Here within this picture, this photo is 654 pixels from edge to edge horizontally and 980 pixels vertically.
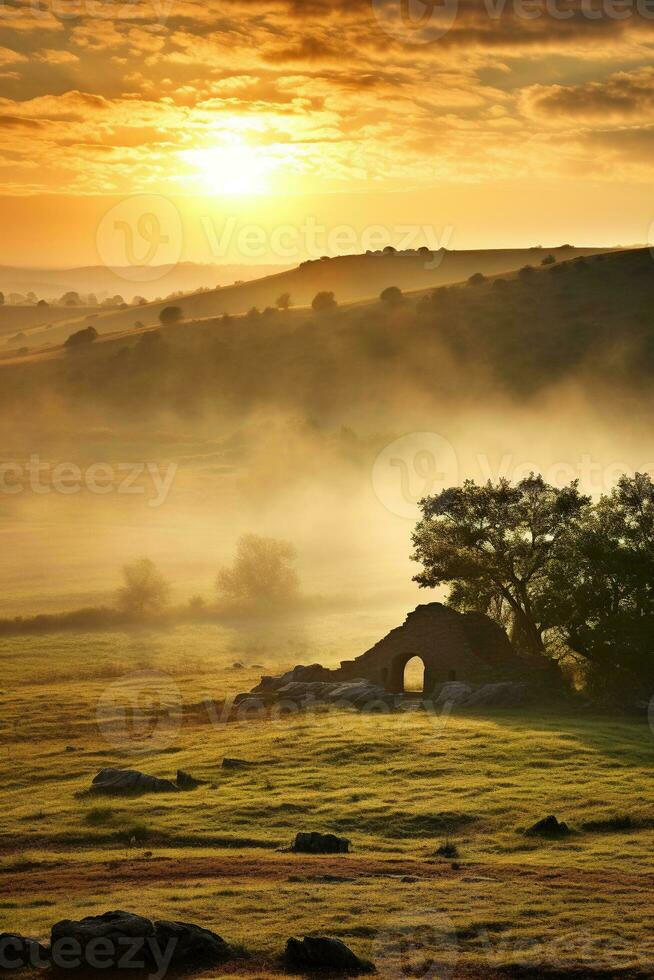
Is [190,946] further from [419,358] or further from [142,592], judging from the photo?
[419,358]

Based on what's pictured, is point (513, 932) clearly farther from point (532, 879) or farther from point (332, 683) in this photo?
point (332, 683)

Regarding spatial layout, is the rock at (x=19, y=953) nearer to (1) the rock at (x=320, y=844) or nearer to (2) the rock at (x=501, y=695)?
(1) the rock at (x=320, y=844)

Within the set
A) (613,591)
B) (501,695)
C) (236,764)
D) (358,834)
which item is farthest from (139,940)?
(613,591)

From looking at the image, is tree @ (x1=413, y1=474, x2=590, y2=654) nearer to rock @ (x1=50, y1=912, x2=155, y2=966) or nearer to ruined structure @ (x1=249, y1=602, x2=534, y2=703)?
ruined structure @ (x1=249, y1=602, x2=534, y2=703)

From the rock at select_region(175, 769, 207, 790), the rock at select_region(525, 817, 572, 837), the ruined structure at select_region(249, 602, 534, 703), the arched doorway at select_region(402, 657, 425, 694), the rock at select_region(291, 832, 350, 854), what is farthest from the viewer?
the arched doorway at select_region(402, 657, 425, 694)

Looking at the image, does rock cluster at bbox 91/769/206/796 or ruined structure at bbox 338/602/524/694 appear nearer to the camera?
rock cluster at bbox 91/769/206/796

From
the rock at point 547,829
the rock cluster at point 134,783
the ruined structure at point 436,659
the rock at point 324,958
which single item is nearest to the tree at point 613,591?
the ruined structure at point 436,659

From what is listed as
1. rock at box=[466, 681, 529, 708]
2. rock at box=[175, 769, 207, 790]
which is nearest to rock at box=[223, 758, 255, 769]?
rock at box=[175, 769, 207, 790]

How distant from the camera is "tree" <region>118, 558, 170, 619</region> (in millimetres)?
103188

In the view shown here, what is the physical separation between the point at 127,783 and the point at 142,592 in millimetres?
58868

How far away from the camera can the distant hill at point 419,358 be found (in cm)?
17412

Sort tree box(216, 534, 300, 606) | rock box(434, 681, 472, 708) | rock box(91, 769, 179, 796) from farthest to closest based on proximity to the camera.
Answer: tree box(216, 534, 300, 606) → rock box(434, 681, 472, 708) → rock box(91, 769, 179, 796)

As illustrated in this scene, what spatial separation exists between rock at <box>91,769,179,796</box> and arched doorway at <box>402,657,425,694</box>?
896 inches

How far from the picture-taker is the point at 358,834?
38.2 meters
